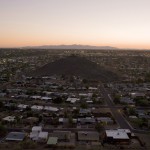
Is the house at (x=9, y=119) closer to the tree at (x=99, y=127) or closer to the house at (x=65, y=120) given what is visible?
the house at (x=65, y=120)

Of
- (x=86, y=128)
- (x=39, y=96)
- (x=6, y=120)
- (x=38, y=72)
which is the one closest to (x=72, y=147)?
(x=86, y=128)

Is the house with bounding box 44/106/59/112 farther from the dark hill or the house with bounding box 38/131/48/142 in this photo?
the dark hill

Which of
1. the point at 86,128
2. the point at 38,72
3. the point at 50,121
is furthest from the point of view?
the point at 38,72

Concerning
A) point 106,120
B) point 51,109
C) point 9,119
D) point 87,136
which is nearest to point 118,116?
point 106,120

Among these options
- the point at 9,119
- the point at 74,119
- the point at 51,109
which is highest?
the point at 9,119

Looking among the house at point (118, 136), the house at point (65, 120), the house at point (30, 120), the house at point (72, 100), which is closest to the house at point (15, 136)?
the house at point (30, 120)

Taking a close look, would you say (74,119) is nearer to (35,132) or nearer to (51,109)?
(51,109)

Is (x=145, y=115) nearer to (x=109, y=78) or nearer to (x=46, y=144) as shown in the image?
(x=46, y=144)

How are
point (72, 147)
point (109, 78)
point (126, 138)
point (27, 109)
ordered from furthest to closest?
point (109, 78) → point (27, 109) → point (126, 138) → point (72, 147)
